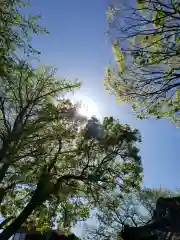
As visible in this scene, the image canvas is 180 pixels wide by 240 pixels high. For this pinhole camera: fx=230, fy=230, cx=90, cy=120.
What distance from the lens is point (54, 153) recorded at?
15062 millimetres

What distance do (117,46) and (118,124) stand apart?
9.21 m

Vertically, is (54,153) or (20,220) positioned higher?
(54,153)

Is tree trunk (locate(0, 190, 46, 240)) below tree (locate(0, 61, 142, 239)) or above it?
below

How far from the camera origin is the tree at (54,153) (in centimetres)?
1345

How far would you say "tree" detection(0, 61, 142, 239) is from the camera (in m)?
13.4

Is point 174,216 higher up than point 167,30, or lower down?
lower down

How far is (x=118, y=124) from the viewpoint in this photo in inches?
663

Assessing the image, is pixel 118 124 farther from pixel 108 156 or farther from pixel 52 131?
pixel 52 131

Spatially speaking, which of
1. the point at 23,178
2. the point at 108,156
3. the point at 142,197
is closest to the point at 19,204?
the point at 23,178

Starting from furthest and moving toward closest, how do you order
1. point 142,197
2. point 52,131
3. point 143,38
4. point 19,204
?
point 142,197, point 19,204, point 52,131, point 143,38

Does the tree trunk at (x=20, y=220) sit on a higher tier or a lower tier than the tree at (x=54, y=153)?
lower

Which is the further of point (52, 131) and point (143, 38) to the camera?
point (52, 131)

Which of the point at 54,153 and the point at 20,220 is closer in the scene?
the point at 20,220

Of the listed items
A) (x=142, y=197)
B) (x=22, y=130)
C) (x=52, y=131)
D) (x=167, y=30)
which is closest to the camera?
(x=167, y=30)
